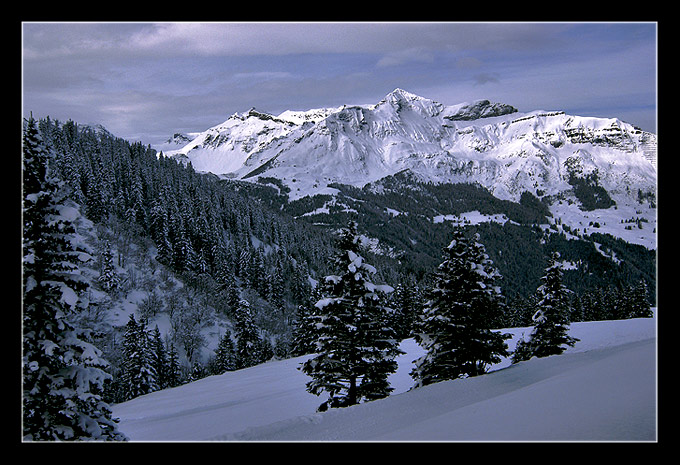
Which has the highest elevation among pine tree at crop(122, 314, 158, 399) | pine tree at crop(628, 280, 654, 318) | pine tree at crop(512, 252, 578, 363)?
pine tree at crop(512, 252, 578, 363)

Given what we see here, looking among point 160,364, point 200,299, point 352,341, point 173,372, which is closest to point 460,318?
point 352,341

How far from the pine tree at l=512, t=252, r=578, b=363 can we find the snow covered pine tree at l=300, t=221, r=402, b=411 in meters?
13.2

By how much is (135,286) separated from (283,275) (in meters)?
38.6

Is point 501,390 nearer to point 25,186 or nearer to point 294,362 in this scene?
point 25,186

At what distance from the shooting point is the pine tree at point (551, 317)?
78.4 ft

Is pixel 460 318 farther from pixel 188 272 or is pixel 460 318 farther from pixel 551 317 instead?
pixel 188 272

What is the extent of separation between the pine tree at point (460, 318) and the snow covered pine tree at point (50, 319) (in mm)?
12109

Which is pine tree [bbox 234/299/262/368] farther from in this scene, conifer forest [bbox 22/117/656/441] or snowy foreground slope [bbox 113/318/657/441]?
snowy foreground slope [bbox 113/318/657/441]

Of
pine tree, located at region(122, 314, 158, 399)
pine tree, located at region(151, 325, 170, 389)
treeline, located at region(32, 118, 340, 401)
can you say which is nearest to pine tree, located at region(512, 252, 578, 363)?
pine tree, located at region(122, 314, 158, 399)

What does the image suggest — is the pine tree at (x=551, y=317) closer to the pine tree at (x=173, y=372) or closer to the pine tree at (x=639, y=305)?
the pine tree at (x=639, y=305)

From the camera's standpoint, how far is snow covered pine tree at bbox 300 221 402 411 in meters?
15.1

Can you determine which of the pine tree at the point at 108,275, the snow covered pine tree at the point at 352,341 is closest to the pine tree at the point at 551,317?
the snow covered pine tree at the point at 352,341

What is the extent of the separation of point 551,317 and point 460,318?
10.7 metres

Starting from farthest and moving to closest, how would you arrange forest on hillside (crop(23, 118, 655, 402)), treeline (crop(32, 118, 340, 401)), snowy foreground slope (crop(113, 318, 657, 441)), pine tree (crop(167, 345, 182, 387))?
1. treeline (crop(32, 118, 340, 401))
2. forest on hillside (crop(23, 118, 655, 402))
3. pine tree (crop(167, 345, 182, 387))
4. snowy foreground slope (crop(113, 318, 657, 441))
